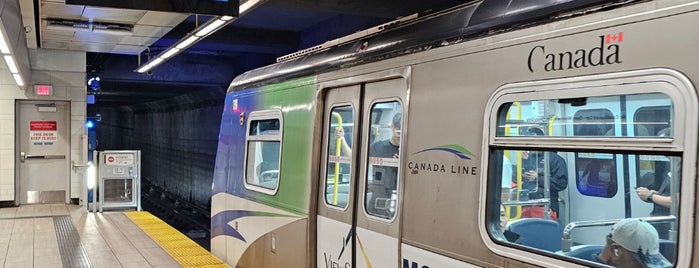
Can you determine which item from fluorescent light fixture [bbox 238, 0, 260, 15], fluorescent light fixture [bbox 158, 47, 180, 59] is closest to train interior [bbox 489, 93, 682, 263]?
fluorescent light fixture [bbox 238, 0, 260, 15]

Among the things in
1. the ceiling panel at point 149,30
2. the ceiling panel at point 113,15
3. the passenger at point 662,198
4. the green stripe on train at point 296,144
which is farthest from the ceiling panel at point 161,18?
the passenger at point 662,198

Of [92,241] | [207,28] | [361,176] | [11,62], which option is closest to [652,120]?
[361,176]

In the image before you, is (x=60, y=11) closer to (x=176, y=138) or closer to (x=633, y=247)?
(x=633, y=247)

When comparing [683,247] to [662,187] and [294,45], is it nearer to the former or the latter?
[662,187]

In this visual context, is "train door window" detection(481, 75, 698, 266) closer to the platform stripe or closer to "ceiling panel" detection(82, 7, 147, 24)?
the platform stripe

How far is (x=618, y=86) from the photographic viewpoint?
2.51 metres

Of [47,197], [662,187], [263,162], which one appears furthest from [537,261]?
[47,197]

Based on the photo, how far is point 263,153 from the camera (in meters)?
6.35

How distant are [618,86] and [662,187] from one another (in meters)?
0.43

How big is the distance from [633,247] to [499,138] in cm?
85

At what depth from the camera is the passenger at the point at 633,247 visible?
2434mm

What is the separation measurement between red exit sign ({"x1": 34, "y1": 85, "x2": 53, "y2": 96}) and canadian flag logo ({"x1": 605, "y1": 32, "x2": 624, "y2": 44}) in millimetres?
13292

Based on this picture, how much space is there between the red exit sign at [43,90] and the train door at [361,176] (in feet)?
34.7

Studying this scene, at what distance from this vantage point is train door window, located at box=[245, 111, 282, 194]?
19.5 ft
